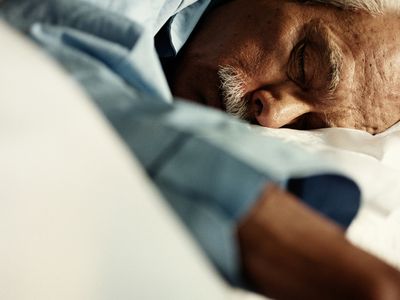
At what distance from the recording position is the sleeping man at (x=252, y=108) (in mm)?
354

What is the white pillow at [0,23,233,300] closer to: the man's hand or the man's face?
the man's hand

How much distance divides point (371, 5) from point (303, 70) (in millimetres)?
204

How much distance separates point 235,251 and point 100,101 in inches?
7.5

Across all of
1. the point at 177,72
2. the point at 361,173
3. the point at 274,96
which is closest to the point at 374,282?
the point at 361,173

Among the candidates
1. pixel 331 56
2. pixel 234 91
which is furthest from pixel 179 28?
pixel 331 56

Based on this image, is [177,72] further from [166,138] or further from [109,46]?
[166,138]

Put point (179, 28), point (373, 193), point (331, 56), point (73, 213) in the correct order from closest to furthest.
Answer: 1. point (73, 213)
2. point (373, 193)
3. point (331, 56)
4. point (179, 28)

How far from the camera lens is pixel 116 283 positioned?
35cm

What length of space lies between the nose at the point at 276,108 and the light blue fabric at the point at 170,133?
1.41 ft

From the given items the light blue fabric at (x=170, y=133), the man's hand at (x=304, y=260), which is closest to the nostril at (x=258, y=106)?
the light blue fabric at (x=170, y=133)

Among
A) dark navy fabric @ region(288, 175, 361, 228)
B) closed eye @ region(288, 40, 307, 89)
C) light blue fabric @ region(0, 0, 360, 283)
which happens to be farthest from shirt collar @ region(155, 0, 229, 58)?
dark navy fabric @ region(288, 175, 361, 228)

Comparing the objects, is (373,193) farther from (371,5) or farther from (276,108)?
(371,5)

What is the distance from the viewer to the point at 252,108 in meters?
0.98

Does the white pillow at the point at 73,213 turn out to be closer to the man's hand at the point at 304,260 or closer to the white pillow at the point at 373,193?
the man's hand at the point at 304,260
